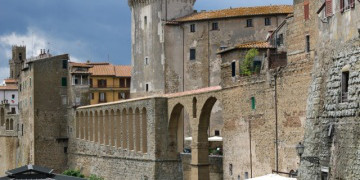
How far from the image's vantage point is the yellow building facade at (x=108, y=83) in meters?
71.7

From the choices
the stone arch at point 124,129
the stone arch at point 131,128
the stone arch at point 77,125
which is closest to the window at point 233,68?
the stone arch at point 131,128

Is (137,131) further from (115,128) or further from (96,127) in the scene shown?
(96,127)

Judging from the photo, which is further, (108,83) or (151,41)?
(108,83)

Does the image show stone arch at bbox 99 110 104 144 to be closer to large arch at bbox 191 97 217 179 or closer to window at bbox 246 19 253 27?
window at bbox 246 19 253 27

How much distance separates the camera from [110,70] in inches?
2943

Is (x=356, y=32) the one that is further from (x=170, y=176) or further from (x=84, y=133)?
(x=84, y=133)

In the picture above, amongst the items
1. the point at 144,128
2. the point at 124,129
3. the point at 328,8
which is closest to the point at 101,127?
A: the point at 124,129

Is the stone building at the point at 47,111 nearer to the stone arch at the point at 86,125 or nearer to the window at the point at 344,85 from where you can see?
the stone arch at the point at 86,125

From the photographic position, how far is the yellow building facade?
235 feet

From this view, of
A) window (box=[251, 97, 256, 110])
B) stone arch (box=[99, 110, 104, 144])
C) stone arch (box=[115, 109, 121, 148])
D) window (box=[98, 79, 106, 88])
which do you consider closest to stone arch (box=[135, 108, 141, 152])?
stone arch (box=[115, 109, 121, 148])

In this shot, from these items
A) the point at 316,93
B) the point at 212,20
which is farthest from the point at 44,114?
the point at 316,93

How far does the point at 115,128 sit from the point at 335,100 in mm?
42512

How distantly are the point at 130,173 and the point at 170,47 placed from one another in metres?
12.7

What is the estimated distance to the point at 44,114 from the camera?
67.9 m
